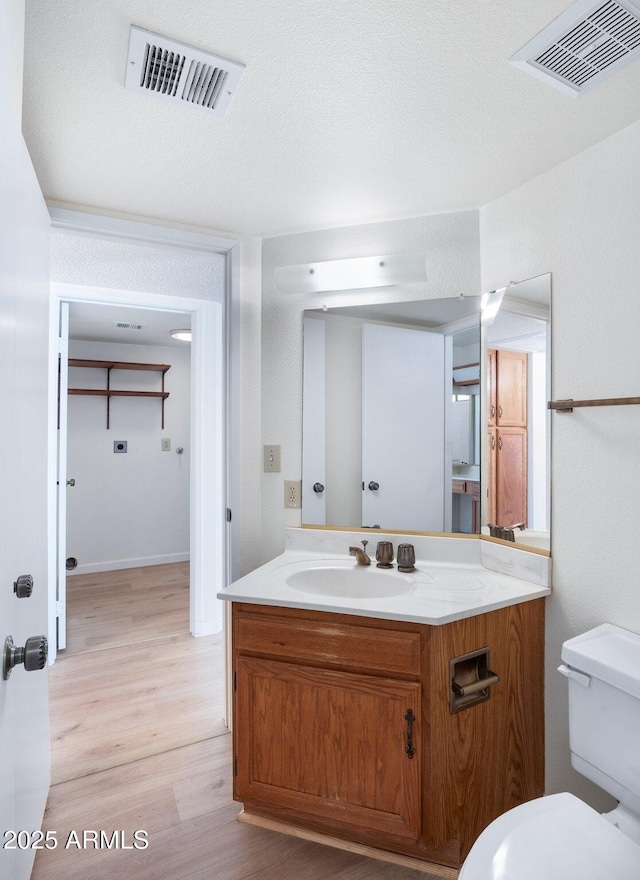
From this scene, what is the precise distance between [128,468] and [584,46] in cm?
457

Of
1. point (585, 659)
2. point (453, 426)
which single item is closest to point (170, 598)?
point (453, 426)

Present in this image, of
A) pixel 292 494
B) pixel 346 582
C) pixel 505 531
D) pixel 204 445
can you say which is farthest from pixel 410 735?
pixel 204 445

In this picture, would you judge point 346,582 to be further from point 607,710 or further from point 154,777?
point 154,777

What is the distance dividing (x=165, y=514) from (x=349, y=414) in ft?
11.4

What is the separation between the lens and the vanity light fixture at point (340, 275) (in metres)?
1.90

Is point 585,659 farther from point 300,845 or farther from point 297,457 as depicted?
point 297,457

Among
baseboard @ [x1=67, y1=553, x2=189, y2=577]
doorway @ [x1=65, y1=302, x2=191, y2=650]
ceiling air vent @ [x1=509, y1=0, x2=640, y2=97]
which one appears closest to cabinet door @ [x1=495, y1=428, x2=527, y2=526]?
ceiling air vent @ [x1=509, y1=0, x2=640, y2=97]

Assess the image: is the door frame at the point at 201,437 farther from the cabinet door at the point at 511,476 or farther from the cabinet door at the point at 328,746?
the cabinet door at the point at 511,476

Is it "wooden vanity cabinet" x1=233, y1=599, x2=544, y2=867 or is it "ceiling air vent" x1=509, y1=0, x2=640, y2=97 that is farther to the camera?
"wooden vanity cabinet" x1=233, y1=599, x2=544, y2=867

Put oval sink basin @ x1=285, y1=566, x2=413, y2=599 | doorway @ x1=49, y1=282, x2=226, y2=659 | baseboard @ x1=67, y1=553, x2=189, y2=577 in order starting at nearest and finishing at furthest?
oval sink basin @ x1=285, y1=566, x2=413, y2=599, doorway @ x1=49, y1=282, x2=226, y2=659, baseboard @ x1=67, y1=553, x2=189, y2=577

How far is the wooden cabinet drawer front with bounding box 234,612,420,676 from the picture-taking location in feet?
4.64

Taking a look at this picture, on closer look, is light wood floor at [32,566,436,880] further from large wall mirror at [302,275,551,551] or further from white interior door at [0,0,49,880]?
large wall mirror at [302,275,551,551]

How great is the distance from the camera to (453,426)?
193cm

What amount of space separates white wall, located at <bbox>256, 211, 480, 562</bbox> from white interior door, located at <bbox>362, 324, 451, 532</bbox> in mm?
205
